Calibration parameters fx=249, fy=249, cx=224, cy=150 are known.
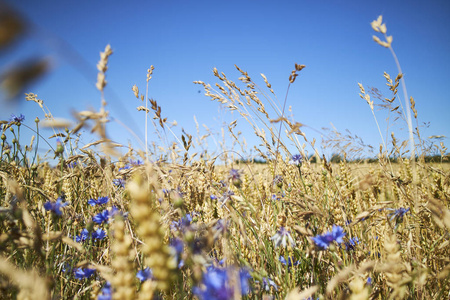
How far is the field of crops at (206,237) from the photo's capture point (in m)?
0.62

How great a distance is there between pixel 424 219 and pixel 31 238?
2.30 metres

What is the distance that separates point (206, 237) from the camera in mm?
728

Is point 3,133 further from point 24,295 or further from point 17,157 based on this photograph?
point 24,295

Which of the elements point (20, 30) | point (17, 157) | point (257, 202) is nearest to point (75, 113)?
point (20, 30)

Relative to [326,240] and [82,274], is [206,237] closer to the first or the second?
[326,240]

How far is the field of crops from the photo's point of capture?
0.62 meters

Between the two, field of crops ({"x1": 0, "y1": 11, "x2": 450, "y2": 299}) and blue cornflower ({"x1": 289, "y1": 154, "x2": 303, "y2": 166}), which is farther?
blue cornflower ({"x1": 289, "y1": 154, "x2": 303, "y2": 166})

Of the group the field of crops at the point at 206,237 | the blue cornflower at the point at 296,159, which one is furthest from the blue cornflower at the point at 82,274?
the blue cornflower at the point at 296,159

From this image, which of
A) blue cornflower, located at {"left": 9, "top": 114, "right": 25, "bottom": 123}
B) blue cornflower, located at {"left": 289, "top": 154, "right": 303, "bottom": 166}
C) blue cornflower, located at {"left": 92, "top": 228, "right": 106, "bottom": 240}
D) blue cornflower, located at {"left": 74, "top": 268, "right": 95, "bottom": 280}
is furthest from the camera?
blue cornflower, located at {"left": 9, "top": 114, "right": 25, "bottom": 123}

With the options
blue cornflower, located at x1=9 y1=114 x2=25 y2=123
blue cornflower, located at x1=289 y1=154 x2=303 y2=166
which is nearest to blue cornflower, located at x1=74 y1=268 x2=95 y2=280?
blue cornflower, located at x1=289 y1=154 x2=303 y2=166

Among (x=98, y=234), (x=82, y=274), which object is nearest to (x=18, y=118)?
(x=98, y=234)

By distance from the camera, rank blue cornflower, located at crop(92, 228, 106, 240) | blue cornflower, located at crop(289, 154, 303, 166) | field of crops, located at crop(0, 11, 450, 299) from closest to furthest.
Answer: field of crops, located at crop(0, 11, 450, 299) → blue cornflower, located at crop(92, 228, 106, 240) → blue cornflower, located at crop(289, 154, 303, 166)

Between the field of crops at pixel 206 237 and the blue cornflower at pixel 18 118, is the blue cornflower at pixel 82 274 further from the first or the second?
the blue cornflower at pixel 18 118

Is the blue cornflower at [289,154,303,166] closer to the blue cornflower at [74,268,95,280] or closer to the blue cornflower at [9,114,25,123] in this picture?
the blue cornflower at [74,268,95,280]
